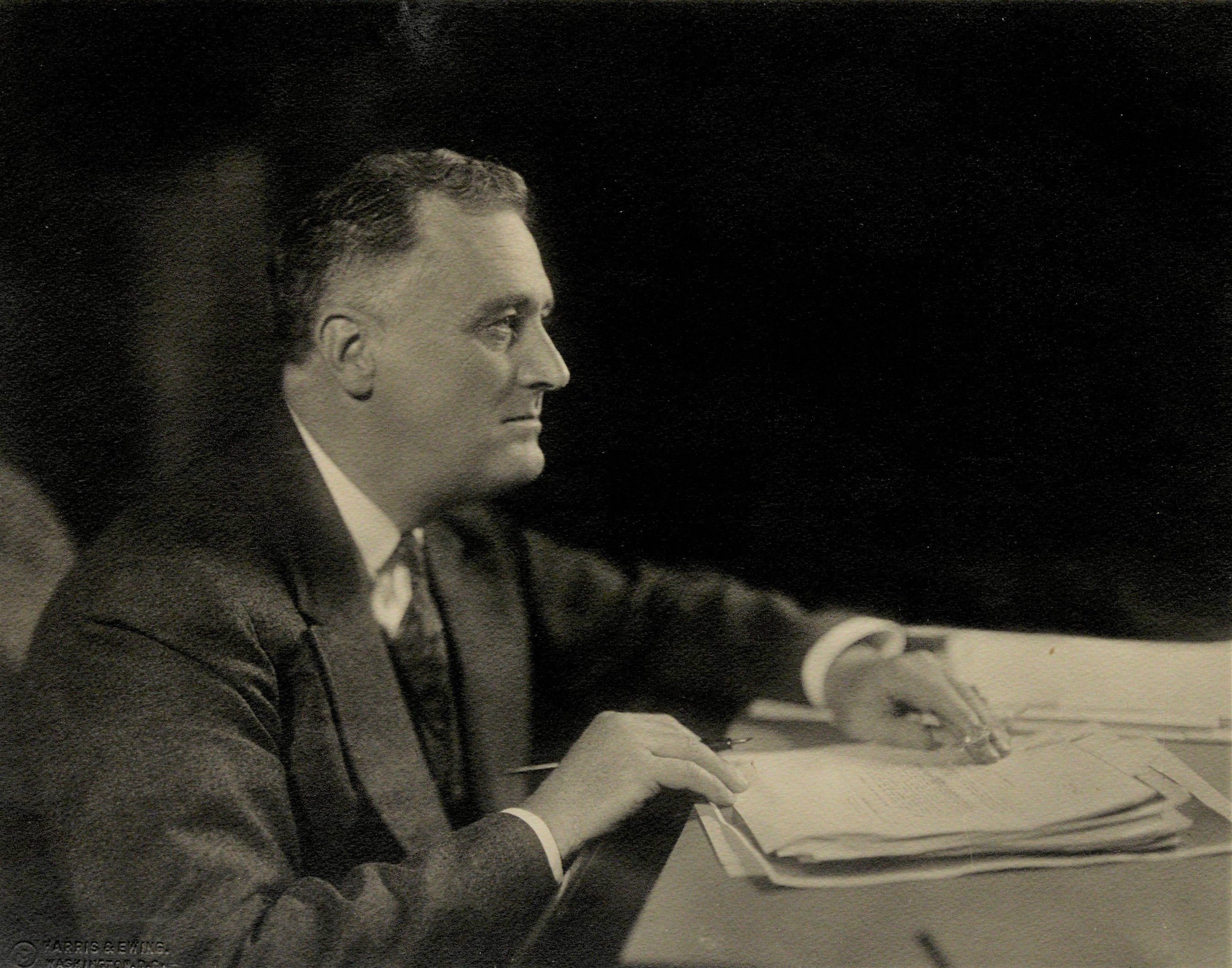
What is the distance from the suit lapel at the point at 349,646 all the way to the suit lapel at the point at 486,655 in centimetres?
8

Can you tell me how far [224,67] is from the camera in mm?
1249

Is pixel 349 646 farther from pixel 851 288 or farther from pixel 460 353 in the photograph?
pixel 851 288

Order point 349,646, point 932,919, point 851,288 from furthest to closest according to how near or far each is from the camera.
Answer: point 851,288 < point 349,646 < point 932,919

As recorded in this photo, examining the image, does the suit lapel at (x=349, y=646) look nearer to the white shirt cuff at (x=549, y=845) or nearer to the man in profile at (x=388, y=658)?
the man in profile at (x=388, y=658)

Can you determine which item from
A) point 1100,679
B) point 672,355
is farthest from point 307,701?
point 1100,679

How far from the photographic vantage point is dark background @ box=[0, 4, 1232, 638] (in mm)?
1224

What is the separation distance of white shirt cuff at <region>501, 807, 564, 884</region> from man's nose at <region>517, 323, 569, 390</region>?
19.1 inches

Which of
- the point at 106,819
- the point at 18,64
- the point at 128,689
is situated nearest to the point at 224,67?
the point at 18,64

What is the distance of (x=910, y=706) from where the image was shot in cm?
119

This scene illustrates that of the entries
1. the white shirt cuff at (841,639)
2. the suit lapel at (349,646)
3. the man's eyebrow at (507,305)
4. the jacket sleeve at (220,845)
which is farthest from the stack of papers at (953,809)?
the man's eyebrow at (507,305)

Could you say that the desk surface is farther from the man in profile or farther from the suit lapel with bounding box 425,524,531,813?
the suit lapel with bounding box 425,524,531,813

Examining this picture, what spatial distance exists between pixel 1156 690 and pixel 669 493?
632 millimetres

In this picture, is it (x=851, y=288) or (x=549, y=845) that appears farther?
(x=851, y=288)

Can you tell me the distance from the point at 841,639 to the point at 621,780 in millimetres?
322
